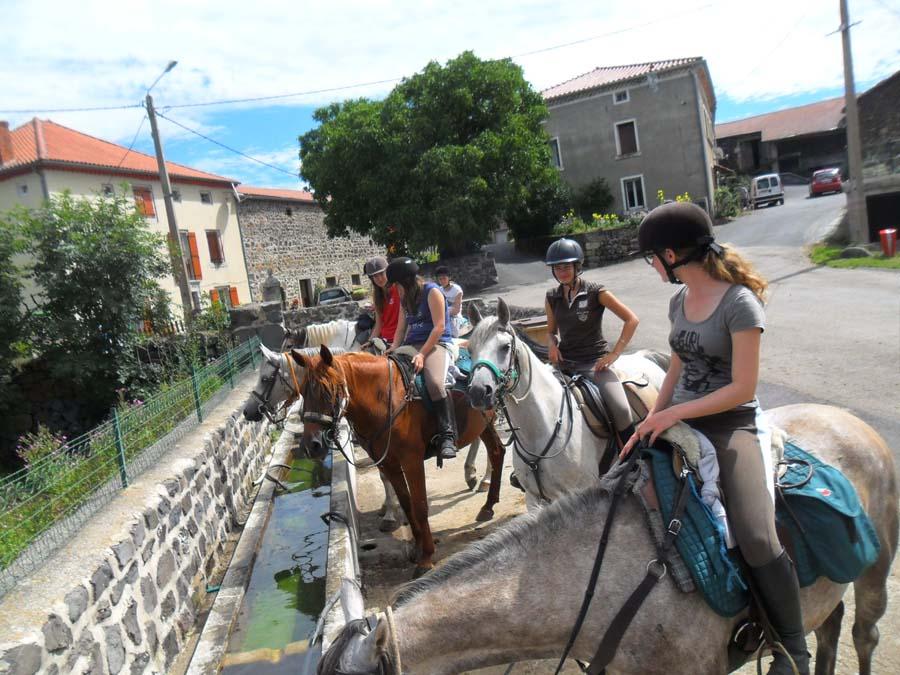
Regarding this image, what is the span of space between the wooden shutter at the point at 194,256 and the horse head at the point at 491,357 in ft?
88.7

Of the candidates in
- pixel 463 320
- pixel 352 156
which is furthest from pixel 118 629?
pixel 352 156

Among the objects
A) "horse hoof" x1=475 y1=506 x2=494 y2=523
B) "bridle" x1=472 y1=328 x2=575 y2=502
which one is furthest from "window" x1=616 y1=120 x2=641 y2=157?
"bridle" x1=472 y1=328 x2=575 y2=502

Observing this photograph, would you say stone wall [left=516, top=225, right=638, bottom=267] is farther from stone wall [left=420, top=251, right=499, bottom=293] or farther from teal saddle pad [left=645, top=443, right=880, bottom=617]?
teal saddle pad [left=645, top=443, right=880, bottom=617]

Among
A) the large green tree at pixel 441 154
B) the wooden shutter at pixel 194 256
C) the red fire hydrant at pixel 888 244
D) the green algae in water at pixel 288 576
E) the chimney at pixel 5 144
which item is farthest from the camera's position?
the wooden shutter at pixel 194 256

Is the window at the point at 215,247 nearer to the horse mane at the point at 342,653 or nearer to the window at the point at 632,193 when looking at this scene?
the window at the point at 632,193

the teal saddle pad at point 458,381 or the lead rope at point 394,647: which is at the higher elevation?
the teal saddle pad at point 458,381

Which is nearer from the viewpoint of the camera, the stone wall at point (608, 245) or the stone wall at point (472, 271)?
the stone wall at point (472, 271)

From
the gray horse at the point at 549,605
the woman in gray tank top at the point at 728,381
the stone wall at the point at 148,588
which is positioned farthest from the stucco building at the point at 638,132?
the gray horse at the point at 549,605

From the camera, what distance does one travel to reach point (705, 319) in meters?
2.46

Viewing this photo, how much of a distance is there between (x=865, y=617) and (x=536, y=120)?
2297 cm

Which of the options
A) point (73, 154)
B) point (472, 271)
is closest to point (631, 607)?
point (472, 271)

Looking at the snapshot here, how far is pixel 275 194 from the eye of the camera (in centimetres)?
3494

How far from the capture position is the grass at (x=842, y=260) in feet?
49.5

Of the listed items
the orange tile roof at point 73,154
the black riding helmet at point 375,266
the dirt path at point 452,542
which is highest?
the orange tile roof at point 73,154
